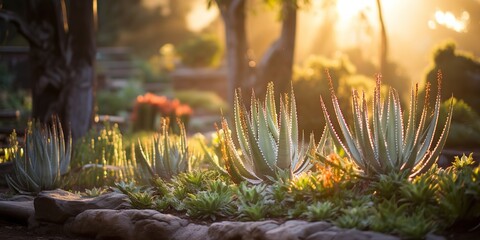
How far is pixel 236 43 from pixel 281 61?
98cm

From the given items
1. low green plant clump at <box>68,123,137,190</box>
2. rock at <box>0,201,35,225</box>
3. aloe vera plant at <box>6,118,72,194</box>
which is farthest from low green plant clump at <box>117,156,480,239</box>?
low green plant clump at <box>68,123,137,190</box>

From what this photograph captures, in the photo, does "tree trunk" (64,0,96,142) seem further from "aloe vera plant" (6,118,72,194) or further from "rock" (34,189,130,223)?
"rock" (34,189,130,223)

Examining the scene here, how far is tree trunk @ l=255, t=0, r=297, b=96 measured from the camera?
588 inches

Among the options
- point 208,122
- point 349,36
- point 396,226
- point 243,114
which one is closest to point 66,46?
point 243,114

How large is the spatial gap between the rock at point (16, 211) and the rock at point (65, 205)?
0.94 ft

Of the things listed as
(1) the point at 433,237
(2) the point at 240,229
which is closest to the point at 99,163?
(2) the point at 240,229

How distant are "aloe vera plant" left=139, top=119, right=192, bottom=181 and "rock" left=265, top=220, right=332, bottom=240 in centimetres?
317

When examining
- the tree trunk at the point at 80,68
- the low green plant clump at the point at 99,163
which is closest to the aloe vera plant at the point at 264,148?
the low green plant clump at the point at 99,163

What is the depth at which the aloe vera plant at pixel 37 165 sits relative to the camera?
8828 mm

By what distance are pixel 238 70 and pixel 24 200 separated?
744 cm

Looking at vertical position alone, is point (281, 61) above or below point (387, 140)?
above

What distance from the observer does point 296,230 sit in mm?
5832

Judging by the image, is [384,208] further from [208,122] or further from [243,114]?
[208,122]

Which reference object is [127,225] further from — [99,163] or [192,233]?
[99,163]
